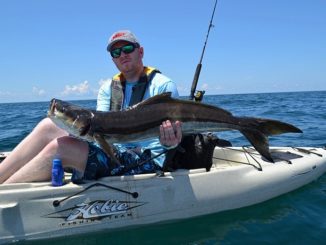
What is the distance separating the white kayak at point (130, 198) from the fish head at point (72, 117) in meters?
0.72

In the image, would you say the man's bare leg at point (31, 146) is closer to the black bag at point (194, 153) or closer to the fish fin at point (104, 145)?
the fish fin at point (104, 145)

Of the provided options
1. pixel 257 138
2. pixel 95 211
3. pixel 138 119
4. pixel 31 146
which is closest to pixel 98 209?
pixel 95 211

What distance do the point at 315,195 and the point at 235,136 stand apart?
6418 millimetres

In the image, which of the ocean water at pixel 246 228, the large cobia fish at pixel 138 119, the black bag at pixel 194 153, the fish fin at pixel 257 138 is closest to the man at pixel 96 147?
the large cobia fish at pixel 138 119

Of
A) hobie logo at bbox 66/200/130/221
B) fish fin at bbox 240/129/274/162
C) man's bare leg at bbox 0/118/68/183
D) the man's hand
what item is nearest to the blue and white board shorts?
hobie logo at bbox 66/200/130/221

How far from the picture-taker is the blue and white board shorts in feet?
16.6

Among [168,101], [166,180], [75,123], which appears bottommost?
[166,180]

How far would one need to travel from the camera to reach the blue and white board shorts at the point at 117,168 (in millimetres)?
5059

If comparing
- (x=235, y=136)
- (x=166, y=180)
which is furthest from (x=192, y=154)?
(x=235, y=136)

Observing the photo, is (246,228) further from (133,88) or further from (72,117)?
(72,117)

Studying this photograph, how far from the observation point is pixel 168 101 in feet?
15.9

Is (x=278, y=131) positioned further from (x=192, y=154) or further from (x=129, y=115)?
(x=129, y=115)

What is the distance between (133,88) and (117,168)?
106 cm

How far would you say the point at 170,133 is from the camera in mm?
4758
